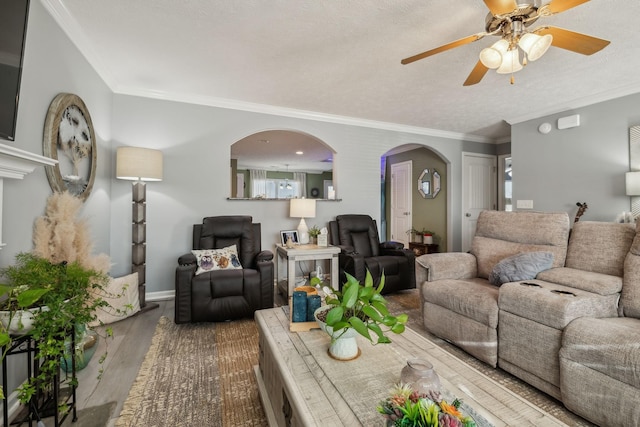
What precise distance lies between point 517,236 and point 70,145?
3680 mm

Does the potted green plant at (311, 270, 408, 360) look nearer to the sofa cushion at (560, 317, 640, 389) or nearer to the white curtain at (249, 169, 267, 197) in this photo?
the sofa cushion at (560, 317, 640, 389)

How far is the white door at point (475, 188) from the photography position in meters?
5.34

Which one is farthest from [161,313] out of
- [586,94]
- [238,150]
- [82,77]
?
[586,94]

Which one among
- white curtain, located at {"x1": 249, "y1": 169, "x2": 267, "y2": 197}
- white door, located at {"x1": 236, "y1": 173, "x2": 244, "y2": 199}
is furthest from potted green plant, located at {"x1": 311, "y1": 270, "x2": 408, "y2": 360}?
white curtain, located at {"x1": 249, "y1": 169, "x2": 267, "y2": 197}

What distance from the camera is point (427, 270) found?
248 centimetres

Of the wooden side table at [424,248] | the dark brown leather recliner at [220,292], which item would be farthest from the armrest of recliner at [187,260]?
the wooden side table at [424,248]

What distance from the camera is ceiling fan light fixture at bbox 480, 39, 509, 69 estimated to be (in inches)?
71.2

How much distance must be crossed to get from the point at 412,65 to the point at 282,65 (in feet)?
3.99

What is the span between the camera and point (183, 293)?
8.41 ft

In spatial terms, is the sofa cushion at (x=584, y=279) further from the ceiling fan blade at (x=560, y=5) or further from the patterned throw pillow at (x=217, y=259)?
the patterned throw pillow at (x=217, y=259)

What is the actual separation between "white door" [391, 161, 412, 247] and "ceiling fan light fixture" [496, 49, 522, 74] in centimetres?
446

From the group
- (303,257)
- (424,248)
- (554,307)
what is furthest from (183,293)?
(424,248)

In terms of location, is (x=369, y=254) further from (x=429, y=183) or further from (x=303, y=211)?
(x=429, y=183)

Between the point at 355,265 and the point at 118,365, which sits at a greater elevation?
the point at 355,265
